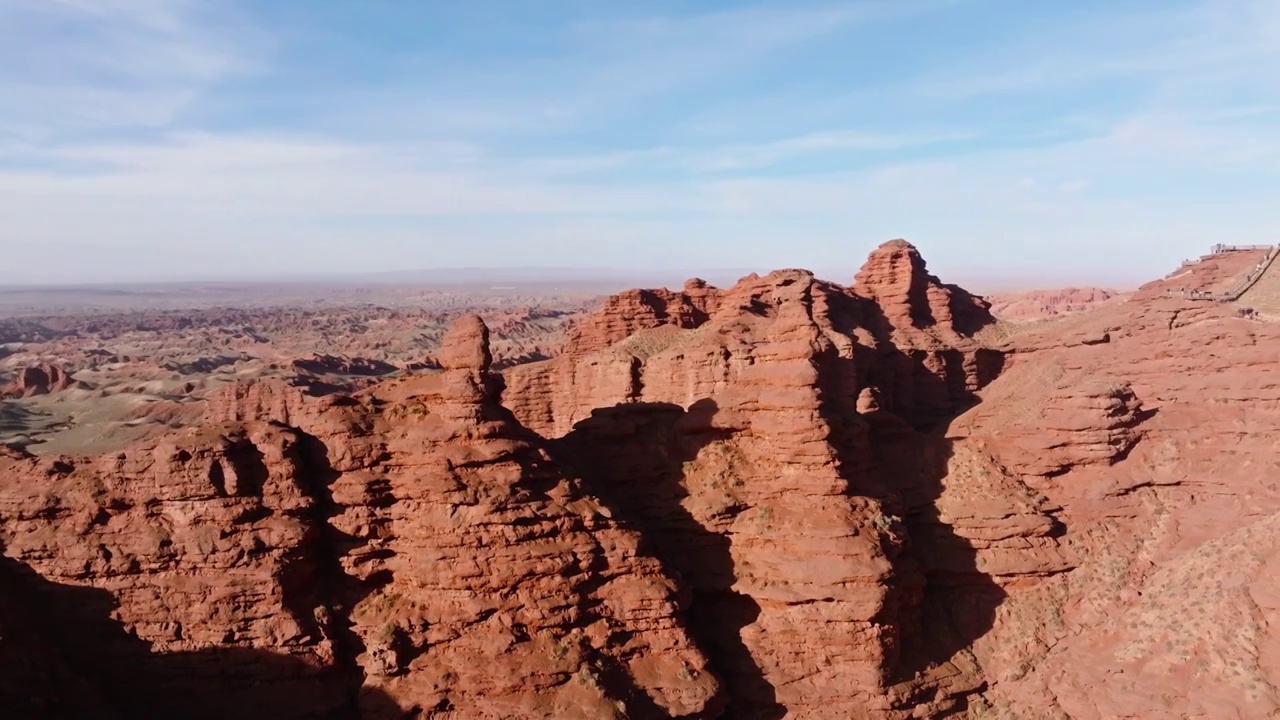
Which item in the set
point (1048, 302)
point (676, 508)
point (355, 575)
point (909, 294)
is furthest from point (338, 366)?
point (1048, 302)

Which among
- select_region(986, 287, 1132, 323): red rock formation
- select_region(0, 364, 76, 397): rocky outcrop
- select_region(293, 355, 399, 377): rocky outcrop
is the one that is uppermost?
select_region(986, 287, 1132, 323): red rock formation

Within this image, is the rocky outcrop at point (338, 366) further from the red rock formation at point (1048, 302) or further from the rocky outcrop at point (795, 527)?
the red rock formation at point (1048, 302)

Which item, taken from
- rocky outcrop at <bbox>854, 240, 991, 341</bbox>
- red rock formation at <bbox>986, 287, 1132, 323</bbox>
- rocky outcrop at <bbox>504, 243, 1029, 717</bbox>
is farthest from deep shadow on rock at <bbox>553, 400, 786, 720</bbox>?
red rock formation at <bbox>986, 287, 1132, 323</bbox>

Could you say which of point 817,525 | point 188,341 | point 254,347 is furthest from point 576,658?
point 188,341

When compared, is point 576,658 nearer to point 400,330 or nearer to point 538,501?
point 538,501

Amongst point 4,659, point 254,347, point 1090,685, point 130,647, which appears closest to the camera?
point 4,659

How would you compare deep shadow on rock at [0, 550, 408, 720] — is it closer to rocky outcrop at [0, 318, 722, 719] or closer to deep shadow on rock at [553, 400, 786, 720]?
rocky outcrop at [0, 318, 722, 719]

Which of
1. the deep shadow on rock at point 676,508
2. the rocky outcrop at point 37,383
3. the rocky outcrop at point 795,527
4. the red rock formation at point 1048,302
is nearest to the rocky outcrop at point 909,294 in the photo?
the rocky outcrop at point 795,527

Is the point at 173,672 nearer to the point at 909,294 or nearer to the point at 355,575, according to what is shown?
the point at 355,575
